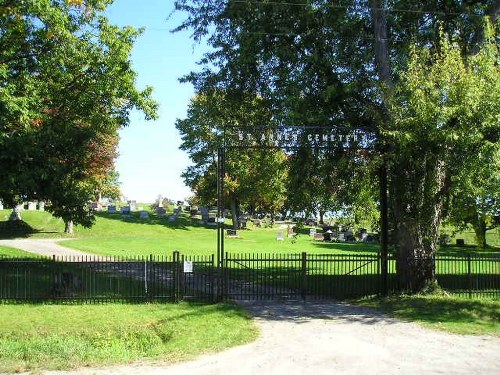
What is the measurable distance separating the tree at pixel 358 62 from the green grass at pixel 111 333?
6.08 meters

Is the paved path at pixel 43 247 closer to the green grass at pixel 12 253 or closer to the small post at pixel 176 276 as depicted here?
the green grass at pixel 12 253

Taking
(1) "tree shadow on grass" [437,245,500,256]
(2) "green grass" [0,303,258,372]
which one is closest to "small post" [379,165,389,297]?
(2) "green grass" [0,303,258,372]

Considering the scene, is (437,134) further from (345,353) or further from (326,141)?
(345,353)

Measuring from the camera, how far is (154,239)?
33.9 meters

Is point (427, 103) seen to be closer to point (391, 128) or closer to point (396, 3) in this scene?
point (391, 128)

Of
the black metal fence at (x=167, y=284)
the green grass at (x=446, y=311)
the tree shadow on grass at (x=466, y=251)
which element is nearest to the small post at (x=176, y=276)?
the black metal fence at (x=167, y=284)

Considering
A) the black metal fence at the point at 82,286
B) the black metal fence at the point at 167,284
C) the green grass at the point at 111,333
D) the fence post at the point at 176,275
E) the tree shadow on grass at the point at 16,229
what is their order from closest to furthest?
the green grass at the point at 111,333 → the black metal fence at the point at 82,286 → the black metal fence at the point at 167,284 → the fence post at the point at 176,275 → the tree shadow on grass at the point at 16,229

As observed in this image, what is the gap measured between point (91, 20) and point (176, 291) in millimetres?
10286

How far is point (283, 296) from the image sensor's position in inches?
614

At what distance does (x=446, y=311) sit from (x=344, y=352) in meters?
4.90

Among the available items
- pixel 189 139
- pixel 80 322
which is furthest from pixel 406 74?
pixel 189 139

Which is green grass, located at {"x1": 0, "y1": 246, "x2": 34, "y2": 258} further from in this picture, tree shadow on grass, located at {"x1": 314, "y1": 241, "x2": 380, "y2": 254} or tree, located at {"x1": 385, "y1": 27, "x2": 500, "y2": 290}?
tree shadow on grass, located at {"x1": 314, "y1": 241, "x2": 380, "y2": 254}

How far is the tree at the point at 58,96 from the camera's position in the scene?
1522 centimetres

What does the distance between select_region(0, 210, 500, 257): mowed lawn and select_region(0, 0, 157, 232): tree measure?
8.01 meters
